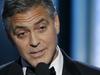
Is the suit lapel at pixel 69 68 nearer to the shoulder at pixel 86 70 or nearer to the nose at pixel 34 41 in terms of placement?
the shoulder at pixel 86 70

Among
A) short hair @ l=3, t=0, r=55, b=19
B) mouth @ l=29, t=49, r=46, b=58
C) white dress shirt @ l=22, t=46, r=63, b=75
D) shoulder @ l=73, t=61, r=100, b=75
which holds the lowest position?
shoulder @ l=73, t=61, r=100, b=75

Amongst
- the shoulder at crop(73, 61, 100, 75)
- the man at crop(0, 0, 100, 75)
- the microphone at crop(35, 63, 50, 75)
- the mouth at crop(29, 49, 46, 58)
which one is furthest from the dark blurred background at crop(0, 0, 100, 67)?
the microphone at crop(35, 63, 50, 75)

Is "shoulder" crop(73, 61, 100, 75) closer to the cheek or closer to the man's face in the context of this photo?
the man's face

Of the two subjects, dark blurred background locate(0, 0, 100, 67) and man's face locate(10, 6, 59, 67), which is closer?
man's face locate(10, 6, 59, 67)

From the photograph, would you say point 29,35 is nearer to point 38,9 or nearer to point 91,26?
point 38,9

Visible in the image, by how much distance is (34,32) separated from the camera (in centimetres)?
148

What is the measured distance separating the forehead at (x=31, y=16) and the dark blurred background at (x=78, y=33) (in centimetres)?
110

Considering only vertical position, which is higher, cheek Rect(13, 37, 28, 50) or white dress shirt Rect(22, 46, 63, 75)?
cheek Rect(13, 37, 28, 50)

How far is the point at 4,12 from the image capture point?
5.17 feet

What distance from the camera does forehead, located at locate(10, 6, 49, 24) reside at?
4.95 feet

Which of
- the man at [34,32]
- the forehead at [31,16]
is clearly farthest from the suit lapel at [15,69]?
the forehead at [31,16]

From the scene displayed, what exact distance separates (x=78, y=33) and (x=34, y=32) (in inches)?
51.1

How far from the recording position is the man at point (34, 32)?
4.88 ft

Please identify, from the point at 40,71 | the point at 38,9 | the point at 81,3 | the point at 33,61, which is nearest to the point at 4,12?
the point at 38,9
